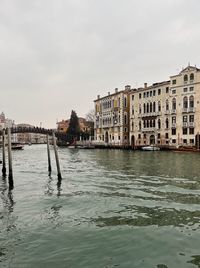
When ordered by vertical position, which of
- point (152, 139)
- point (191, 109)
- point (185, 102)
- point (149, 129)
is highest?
point (185, 102)

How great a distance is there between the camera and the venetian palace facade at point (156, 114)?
4366 centimetres

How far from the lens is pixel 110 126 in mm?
59750

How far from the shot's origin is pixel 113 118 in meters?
58.8

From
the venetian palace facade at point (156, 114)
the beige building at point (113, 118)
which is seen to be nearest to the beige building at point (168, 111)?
the venetian palace facade at point (156, 114)

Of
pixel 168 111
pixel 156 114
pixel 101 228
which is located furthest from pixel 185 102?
pixel 101 228

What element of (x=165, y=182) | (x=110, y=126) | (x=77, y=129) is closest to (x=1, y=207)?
(x=165, y=182)

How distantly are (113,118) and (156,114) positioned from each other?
11.5 m

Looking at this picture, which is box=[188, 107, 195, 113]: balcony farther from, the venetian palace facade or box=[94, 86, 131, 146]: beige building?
box=[94, 86, 131, 146]: beige building

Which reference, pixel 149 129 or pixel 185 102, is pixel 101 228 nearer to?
pixel 185 102

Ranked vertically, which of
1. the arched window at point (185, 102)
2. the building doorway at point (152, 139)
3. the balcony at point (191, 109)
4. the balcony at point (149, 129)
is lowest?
the building doorway at point (152, 139)

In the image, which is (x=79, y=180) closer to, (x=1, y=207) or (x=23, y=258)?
(x=1, y=207)

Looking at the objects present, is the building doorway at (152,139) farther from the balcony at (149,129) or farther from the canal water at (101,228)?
the canal water at (101,228)

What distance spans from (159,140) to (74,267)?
45.2 meters

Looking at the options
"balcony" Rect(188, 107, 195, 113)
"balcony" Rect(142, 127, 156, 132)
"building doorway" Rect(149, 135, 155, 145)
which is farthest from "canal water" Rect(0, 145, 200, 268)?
"building doorway" Rect(149, 135, 155, 145)
